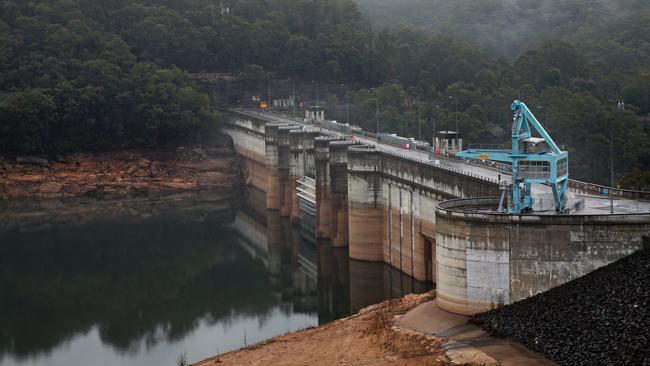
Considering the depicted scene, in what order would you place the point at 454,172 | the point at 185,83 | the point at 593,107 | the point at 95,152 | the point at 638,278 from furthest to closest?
the point at 185,83
the point at 95,152
the point at 593,107
the point at 454,172
the point at 638,278

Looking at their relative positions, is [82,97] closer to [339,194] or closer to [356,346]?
[339,194]

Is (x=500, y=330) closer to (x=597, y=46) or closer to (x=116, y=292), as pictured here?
(x=116, y=292)

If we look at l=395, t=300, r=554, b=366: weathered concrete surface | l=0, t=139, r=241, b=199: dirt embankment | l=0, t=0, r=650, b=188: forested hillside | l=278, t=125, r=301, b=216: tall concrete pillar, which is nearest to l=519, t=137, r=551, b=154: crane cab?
l=395, t=300, r=554, b=366: weathered concrete surface

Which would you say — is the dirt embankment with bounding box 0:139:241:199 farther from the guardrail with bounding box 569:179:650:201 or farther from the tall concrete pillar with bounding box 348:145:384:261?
the guardrail with bounding box 569:179:650:201

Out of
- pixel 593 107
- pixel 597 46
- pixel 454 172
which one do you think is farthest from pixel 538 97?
pixel 454 172

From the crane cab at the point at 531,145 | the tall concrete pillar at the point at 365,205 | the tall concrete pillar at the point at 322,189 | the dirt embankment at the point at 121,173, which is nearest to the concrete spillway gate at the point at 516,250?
the crane cab at the point at 531,145

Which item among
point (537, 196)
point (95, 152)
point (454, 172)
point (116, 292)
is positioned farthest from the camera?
point (95, 152)
